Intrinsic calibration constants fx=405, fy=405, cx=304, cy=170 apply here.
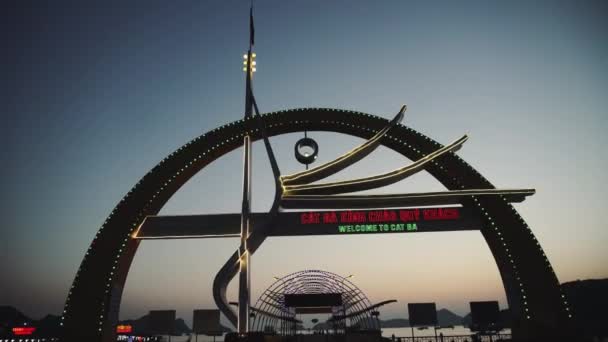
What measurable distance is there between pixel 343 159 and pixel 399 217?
4252 millimetres

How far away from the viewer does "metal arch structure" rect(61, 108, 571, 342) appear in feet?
62.2

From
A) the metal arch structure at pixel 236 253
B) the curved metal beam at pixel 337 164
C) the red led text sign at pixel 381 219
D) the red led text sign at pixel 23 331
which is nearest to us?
the metal arch structure at pixel 236 253

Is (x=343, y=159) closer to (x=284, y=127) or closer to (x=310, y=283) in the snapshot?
(x=284, y=127)

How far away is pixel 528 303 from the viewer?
18797mm

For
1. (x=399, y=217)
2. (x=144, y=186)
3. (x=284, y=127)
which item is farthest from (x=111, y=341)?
(x=399, y=217)

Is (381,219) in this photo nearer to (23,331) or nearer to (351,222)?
(351,222)

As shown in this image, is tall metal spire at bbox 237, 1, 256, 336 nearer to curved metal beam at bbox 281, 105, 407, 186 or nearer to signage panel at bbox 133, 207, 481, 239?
signage panel at bbox 133, 207, 481, 239

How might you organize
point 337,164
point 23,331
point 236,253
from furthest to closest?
point 23,331
point 337,164
point 236,253

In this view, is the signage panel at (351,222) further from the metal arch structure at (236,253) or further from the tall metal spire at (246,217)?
the metal arch structure at (236,253)

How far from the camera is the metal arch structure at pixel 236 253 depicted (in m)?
19.0

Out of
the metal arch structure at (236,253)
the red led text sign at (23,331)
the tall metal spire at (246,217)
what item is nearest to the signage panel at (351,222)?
the tall metal spire at (246,217)

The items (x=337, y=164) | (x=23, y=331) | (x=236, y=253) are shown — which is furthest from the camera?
(x=23, y=331)

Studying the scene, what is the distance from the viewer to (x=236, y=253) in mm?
20391

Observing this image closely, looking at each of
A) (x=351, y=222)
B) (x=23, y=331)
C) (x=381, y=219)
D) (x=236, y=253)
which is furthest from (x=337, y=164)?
(x=23, y=331)
